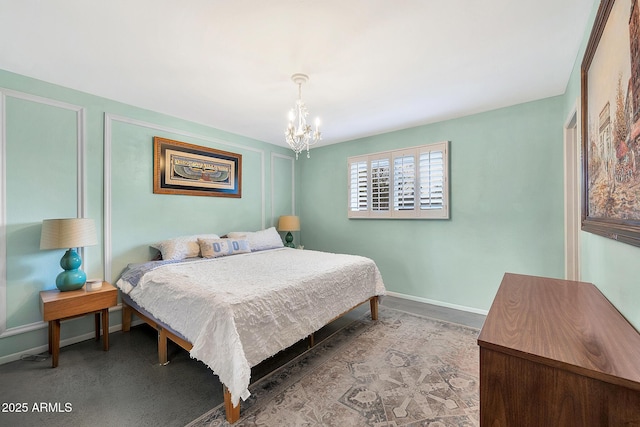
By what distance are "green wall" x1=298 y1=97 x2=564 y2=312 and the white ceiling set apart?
37cm

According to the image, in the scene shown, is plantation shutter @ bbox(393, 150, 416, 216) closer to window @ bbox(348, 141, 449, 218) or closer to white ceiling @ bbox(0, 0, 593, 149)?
window @ bbox(348, 141, 449, 218)

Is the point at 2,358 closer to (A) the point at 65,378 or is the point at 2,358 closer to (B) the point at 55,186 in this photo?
(A) the point at 65,378

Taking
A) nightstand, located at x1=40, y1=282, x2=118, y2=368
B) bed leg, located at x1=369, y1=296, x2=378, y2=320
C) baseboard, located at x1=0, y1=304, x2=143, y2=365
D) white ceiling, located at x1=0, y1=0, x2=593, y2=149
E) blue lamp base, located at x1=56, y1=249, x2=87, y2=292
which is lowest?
baseboard, located at x1=0, y1=304, x2=143, y2=365

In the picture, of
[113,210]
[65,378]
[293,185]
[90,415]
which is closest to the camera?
[90,415]

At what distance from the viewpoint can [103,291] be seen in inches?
95.9

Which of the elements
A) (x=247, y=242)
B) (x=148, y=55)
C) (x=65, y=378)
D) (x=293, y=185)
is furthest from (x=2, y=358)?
(x=293, y=185)

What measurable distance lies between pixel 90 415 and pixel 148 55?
2533 mm

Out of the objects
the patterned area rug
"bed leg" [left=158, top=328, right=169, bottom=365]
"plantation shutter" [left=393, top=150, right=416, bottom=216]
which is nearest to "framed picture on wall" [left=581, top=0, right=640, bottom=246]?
the patterned area rug

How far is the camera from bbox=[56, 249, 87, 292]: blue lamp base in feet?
7.82

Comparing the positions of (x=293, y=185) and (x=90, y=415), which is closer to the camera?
(x=90, y=415)

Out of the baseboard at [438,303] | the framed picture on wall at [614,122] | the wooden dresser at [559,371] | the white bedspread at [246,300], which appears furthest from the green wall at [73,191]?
the framed picture on wall at [614,122]

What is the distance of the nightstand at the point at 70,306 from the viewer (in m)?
2.18

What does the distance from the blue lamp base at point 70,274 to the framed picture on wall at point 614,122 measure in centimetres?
366

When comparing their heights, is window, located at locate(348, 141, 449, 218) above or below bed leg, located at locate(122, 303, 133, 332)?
above
